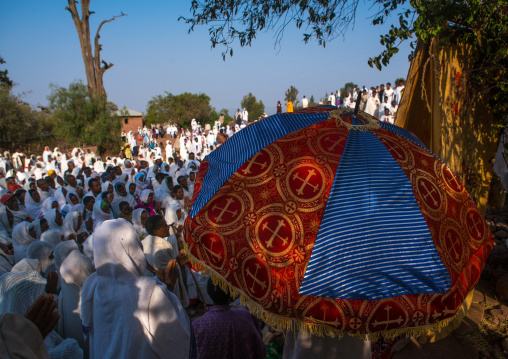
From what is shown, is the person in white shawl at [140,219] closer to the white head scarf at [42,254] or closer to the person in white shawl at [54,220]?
the person in white shawl at [54,220]

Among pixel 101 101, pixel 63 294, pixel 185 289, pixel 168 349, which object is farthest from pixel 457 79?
pixel 101 101

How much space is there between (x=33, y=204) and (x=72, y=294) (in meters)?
6.66

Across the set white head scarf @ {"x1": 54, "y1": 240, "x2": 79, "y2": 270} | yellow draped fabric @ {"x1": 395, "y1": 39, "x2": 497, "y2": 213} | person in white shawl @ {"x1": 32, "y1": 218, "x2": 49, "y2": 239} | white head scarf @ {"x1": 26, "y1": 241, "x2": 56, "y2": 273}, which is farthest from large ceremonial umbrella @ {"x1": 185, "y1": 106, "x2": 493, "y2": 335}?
person in white shawl @ {"x1": 32, "y1": 218, "x2": 49, "y2": 239}

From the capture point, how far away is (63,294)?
4.52 metres

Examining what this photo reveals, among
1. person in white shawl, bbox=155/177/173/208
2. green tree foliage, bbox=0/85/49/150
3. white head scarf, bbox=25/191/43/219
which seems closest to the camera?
white head scarf, bbox=25/191/43/219

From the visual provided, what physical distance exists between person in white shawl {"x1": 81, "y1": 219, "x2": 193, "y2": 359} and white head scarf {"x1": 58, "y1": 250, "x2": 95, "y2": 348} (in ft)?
5.15

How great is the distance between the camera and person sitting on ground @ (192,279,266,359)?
9.95 feet

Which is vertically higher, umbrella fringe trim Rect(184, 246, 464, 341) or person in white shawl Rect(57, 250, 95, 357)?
umbrella fringe trim Rect(184, 246, 464, 341)

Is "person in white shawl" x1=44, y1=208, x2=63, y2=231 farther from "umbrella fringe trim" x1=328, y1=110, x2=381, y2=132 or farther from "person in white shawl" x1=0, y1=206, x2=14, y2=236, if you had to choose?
"umbrella fringe trim" x1=328, y1=110, x2=381, y2=132

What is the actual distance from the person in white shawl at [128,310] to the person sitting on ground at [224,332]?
13 centimetres

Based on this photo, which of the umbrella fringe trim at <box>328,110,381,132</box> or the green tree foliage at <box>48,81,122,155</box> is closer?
the umbrella fringe trim at <box>328,110,381,132</box>

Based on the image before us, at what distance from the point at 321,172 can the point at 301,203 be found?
8.9 inches

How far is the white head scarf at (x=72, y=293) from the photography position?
4.45 meters

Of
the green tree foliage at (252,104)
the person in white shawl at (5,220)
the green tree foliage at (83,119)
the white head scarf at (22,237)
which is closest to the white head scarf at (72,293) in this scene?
the white head scarf at (22,237)
